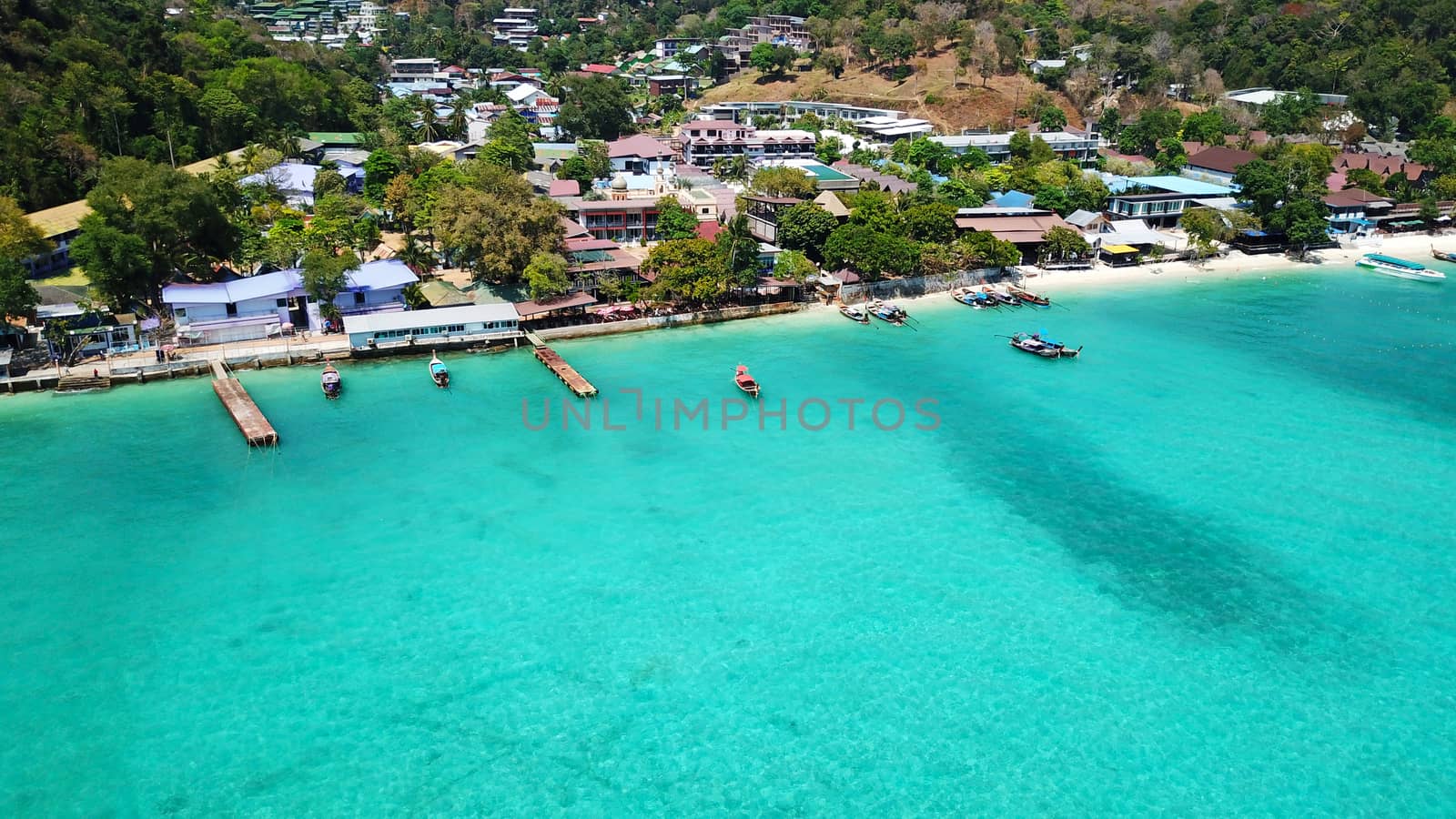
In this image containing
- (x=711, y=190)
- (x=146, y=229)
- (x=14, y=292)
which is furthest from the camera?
(x=711, y=190)

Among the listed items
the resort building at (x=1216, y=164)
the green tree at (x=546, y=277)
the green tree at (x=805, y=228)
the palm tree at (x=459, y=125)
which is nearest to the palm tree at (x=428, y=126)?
the palm tree at (x=459, y=125)

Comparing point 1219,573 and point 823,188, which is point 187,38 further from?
point 1219,573

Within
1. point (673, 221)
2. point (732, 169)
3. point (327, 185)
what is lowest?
point (673, 221)

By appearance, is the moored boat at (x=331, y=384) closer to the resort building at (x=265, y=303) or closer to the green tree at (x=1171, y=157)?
the resort building at (x=265, y=303)

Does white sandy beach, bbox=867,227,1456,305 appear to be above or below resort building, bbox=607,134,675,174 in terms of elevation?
below

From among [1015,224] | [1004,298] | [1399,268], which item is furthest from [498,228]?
[1399,268]

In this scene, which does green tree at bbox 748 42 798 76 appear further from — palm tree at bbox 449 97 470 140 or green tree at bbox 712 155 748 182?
green tree at bbox 712 155 748 182

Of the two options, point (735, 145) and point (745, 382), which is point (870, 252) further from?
point (735, 145)

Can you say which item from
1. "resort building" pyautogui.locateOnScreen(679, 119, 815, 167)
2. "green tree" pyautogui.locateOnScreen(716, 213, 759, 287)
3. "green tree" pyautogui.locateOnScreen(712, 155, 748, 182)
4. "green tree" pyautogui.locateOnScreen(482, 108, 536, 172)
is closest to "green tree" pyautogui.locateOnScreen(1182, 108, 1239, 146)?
"resort building" pyautogui.locateOnScreen(679, 119, 815, 167)

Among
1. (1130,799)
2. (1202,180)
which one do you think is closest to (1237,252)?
(1202,180)
